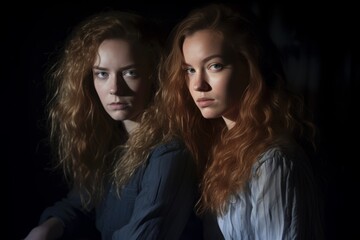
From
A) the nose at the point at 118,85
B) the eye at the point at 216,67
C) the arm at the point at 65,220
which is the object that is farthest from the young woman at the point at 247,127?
the arm at the point at 65,220

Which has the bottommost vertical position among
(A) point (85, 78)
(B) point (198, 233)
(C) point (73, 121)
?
(B) point (198, 233)

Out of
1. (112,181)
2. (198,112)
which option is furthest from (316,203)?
(112,181)

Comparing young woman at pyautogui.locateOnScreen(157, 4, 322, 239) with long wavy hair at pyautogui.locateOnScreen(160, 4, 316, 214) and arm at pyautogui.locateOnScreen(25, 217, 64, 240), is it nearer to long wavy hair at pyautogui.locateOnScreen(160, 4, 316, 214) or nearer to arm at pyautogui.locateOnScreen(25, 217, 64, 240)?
long wavy hair at pyautogui.locateOnScreen(160, 4, 316, 214)

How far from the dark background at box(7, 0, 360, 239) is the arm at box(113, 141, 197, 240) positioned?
0.32 m

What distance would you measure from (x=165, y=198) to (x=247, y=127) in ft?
0.73

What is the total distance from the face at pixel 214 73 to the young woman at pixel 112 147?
5.5 inches

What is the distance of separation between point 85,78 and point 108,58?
0.13 metres

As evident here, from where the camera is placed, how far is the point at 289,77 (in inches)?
48.2

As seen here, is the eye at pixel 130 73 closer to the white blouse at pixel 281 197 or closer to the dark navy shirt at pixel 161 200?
the dark navy shirt at pixel 161 200

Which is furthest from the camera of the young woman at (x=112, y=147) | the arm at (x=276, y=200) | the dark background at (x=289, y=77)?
the dark background at (x=289, y=77)

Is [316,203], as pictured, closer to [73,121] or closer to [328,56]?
[328,56]

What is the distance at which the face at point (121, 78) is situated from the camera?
3.86 ft

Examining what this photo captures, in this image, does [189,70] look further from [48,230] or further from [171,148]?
[48,230]

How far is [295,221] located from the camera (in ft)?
3.20
